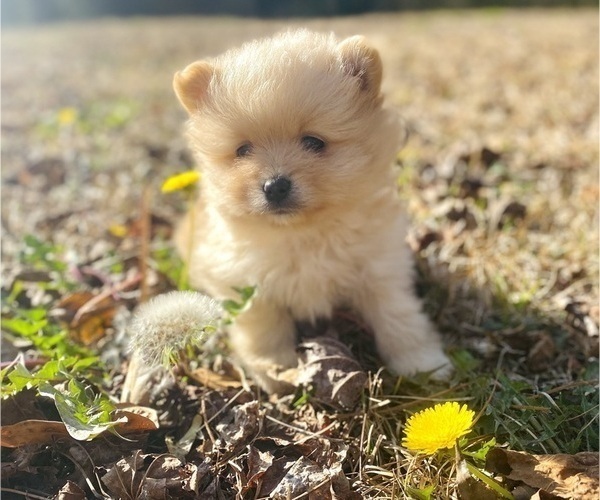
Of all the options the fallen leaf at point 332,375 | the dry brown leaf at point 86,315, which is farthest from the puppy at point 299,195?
the dry brown leaf at point 86,315

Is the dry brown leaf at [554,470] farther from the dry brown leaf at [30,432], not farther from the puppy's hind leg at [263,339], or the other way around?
the dry brown leaf at [30,432]

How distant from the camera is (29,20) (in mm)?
9422

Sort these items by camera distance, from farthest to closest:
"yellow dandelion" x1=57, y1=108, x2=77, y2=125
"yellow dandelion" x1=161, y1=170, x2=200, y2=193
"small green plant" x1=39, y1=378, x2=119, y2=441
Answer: "yellow dandelion" x1=57, y1=108, x2=77, y2=125 < "yellow dandelion" x1=161, y1=170, x2=200, y2=193 < "small green plant" x1=39, y1=378, x2=119, y2=441

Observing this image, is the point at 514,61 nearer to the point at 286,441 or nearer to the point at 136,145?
the point at 136,145

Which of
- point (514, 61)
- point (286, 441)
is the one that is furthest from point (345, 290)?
point (514, 61)

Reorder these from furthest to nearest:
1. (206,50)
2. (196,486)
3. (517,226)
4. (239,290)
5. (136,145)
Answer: (206,50) → (136,145) → (517,226) → (239,290) → (196,486)

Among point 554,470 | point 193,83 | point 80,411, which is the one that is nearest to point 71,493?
point 80,411

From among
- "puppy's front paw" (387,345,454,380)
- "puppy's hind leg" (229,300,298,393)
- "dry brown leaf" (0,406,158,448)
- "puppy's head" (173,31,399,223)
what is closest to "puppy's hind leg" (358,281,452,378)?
"puppy's front paw" (387,345,454,380)

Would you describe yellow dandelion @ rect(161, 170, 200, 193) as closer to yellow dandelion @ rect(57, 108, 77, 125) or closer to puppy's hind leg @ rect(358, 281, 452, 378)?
puppy's hind leg @ rect(358, 281, 452, 378)

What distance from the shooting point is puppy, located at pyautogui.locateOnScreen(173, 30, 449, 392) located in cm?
261

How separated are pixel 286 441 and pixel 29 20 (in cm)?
928

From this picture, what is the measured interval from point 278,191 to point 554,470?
4.89 feet

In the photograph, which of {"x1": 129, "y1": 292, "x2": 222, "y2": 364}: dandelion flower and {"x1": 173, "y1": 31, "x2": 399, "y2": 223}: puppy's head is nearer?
{"x1": 129, "y1": 292, "x2": 222, "y2": 364}: dandelion flower

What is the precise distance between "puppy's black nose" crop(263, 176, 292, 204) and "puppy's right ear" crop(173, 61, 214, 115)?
0.58m
